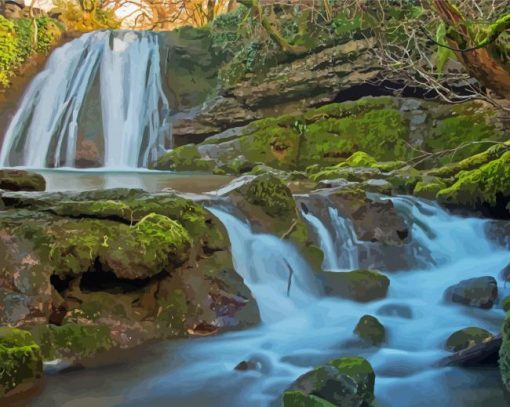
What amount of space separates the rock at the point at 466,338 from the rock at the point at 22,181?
534cm

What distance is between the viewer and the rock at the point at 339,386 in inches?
130

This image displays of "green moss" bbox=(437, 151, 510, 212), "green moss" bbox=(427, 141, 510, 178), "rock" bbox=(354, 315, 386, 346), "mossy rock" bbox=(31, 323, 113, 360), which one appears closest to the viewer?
"mossy rock" bbox=(31, 323, 113, 360)

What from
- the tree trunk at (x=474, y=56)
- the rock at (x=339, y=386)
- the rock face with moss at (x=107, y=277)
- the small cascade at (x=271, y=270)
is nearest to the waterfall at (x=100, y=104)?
the small cascade at (x=271, y=270)

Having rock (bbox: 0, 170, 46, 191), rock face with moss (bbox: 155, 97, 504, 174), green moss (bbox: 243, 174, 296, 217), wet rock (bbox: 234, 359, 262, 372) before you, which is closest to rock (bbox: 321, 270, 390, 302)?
green moss (bbox: 243, 174, 296, 217)

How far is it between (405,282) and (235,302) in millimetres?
2414

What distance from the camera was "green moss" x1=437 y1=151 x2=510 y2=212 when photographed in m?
8.55

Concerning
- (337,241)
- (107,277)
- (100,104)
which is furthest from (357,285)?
(100,104)

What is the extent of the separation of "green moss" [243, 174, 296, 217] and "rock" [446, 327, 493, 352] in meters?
2.74

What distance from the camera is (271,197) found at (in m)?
7.08

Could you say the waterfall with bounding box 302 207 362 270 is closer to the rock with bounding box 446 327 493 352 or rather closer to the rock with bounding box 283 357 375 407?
the rock with bounding box 446 327 493 352

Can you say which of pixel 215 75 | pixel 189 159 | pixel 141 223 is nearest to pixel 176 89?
pixel 215 75

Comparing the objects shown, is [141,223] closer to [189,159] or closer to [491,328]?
[491,328]

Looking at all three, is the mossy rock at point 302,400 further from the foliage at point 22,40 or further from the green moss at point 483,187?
the foliage at point 22,40

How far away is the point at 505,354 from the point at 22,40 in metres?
16.7
